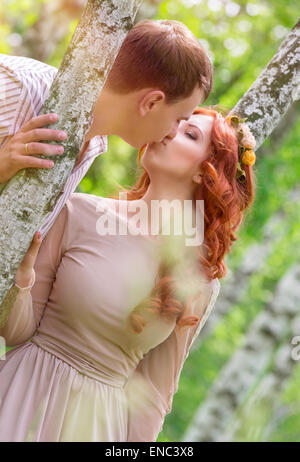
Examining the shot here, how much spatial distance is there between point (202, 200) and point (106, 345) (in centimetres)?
94

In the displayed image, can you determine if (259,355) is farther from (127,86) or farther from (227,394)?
(127,86)

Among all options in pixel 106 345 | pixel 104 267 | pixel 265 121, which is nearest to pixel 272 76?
pixel 265 121

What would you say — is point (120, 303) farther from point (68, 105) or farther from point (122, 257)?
point (68, 105)

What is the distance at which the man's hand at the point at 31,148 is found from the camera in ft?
8.42

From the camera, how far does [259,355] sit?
30.6 feet

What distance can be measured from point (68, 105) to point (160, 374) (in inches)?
65.3

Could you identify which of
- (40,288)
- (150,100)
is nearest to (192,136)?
(150,100)

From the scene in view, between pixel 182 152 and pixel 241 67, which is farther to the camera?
pixel 241 67

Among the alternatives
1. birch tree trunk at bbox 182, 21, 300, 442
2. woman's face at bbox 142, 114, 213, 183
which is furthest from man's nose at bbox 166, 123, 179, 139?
birch tree trunk at bbox 182, 21, 300, 442

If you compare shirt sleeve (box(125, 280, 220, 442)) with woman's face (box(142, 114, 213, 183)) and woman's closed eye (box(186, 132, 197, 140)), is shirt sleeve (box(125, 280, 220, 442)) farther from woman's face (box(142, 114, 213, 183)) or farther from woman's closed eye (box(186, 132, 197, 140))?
woman's closed eye (box(186, 132, 197, 140))

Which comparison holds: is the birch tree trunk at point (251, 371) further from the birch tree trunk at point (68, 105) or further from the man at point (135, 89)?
the birch tree trunk at point (68, 105)

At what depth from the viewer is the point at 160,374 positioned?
3.69 meters

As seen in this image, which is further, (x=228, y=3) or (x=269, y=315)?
(x=228, y=3)

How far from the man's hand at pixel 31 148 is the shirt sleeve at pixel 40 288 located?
765mm
